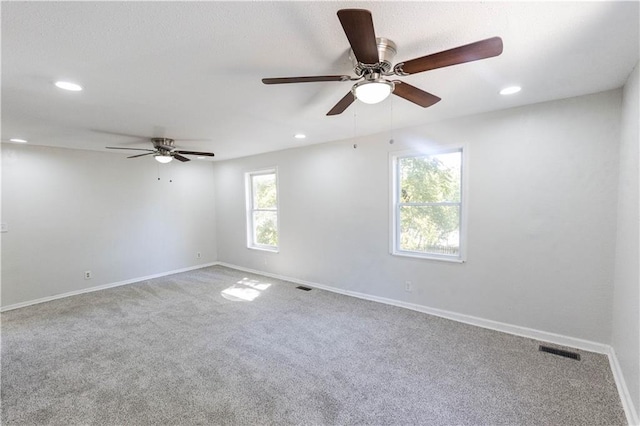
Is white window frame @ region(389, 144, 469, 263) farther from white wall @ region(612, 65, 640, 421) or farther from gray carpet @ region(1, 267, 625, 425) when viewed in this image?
white wall @ region(612, 65, 640, 421)

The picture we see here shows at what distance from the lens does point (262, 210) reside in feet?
18.5

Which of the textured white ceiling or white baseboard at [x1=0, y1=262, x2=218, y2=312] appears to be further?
white baseboard at [x1=0, y1=262, x2=218, y2=312]

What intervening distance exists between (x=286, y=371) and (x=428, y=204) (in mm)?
2489

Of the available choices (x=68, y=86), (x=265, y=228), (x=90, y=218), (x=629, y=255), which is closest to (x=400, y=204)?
(x=629, y=255)

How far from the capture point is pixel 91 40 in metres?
1.57

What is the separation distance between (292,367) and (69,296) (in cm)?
424

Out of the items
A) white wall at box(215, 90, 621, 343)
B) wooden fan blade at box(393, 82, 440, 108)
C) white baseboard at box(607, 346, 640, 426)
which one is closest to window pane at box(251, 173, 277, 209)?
white wall at box(215, 90, 621, 343)

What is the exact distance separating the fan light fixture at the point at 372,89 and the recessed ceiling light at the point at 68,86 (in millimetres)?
2132

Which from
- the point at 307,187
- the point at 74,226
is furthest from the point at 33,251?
the point at 307,187

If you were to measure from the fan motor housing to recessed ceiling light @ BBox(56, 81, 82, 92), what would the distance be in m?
2.10

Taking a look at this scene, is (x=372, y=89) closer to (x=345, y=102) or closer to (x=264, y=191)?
(x=345, y=102)

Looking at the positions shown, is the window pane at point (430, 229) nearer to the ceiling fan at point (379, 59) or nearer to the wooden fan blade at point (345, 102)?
the ceiling fan at point (379, 59)

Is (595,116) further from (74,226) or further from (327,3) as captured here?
(74,226)

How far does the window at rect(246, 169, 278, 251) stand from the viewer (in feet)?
17.8
